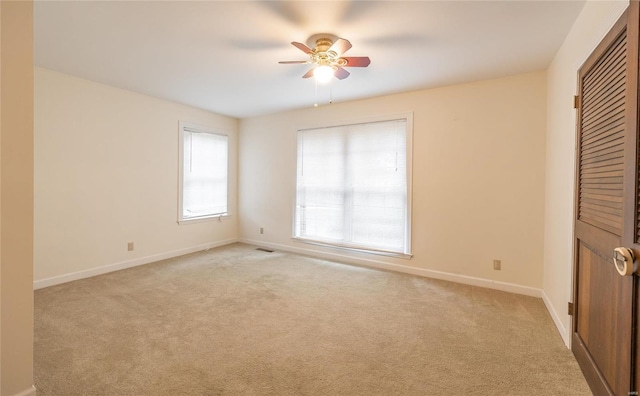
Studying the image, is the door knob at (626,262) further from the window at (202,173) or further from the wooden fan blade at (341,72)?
the window at (202,173)

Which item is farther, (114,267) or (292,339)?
(114,267)

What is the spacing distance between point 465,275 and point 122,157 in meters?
4.82

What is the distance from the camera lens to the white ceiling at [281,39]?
2.10 m

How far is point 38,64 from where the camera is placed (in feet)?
→ 10.1

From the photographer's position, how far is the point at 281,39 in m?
2.54

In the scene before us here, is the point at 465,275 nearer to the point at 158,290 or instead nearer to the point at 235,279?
the point at 235,279

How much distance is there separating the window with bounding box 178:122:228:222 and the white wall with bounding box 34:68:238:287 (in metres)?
0.15

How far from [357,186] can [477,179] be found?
161 centimetres

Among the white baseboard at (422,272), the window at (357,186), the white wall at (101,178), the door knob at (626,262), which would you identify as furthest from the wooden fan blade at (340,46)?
the white wall at (101,178)

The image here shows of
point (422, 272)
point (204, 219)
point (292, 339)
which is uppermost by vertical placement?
point (204, 219)

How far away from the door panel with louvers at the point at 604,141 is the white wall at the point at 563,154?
0.21 m

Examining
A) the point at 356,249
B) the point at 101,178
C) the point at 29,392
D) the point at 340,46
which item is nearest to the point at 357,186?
the point at 356,249

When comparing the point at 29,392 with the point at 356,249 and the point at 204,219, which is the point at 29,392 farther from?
the point at 204,219

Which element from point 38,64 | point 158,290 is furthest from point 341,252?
point 38,64
